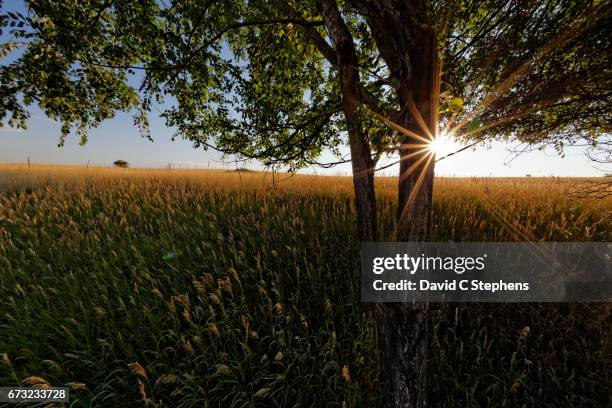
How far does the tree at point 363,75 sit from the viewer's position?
193cm

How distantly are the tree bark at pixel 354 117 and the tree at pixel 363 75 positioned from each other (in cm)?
1

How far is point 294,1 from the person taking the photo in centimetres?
373

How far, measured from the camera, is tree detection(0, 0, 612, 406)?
193cm

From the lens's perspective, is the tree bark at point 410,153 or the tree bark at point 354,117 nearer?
the tree bark at point 410,153

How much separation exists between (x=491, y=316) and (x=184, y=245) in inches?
210

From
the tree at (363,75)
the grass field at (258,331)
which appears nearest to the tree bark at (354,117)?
the tree at (363,75)

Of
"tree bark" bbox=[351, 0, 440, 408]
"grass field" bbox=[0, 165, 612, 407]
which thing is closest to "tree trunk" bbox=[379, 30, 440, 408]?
"tree bark" bbox=[351, 0, 440, 408]

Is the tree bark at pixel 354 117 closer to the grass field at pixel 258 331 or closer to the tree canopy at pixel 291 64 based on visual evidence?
the tree canopy at pixel 291 64

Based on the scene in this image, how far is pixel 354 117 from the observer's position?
2.27 m

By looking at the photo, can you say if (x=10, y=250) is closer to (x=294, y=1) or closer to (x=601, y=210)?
(x=294, y=1)

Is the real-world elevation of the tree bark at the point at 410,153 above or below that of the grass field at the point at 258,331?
above

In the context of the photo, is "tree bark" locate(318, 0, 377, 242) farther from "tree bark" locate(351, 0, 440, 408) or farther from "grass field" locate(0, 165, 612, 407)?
"grass field" locate(0, 165, 612, 407)

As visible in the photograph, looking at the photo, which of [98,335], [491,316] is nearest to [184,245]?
[98,335]

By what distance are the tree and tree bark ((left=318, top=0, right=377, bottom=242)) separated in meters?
0.01
